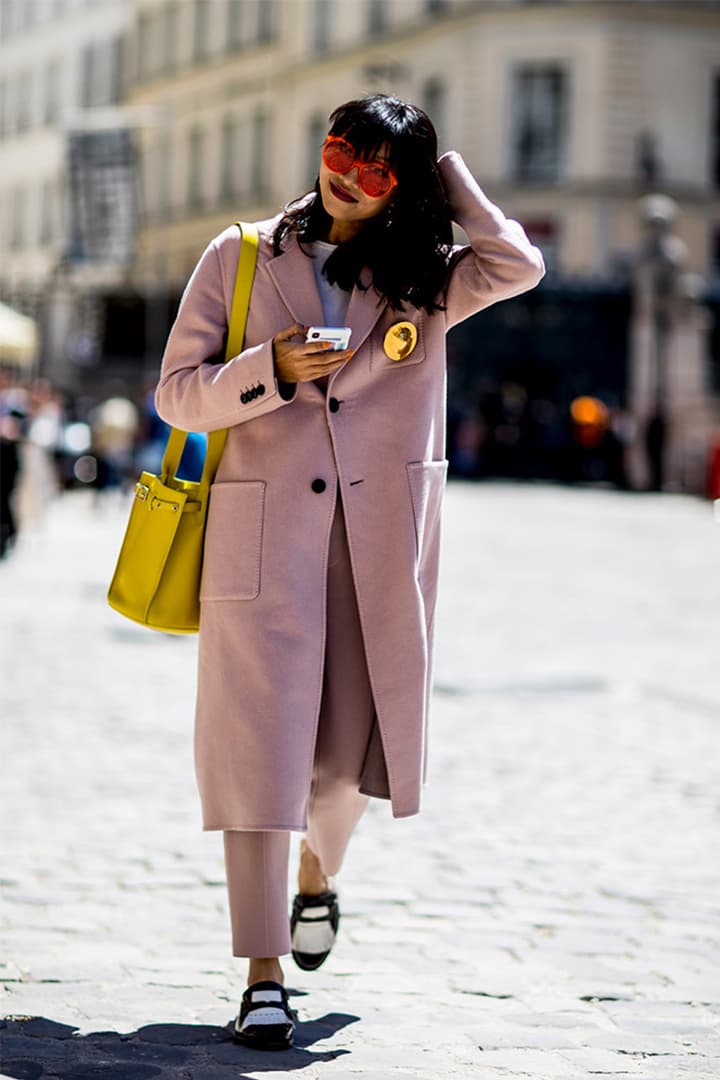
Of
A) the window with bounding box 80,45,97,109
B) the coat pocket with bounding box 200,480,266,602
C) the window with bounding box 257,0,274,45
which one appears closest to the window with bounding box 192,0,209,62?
the window with bounding box 257,0,274,45

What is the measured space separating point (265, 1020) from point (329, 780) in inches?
19.7

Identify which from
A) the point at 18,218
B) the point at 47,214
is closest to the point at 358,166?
the point at 47,214

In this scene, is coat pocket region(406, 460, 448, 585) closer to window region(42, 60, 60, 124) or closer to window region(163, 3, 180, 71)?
window region(163, 3, 180, 71)

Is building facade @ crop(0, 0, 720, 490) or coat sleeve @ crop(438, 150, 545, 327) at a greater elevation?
building facade @ crop(0, 0, 720, 490)

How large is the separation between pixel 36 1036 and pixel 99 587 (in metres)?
12.0

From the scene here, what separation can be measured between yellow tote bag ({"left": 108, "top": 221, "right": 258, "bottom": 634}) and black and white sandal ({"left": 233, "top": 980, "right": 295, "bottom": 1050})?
707mm

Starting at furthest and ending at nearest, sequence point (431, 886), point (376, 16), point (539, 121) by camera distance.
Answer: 1. point (376, 16)
2. point (539, 121)
3. point (431, 886)

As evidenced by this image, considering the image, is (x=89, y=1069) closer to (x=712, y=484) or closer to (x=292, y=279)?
(x=292, y=279)

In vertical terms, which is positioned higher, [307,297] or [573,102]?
[573,102]

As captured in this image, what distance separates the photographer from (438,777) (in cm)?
758

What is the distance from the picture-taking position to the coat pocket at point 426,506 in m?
4.20

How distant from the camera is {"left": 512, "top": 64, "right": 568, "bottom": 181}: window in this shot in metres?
45.7

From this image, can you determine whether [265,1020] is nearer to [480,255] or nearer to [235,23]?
[480,255]

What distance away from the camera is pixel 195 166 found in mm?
58344
